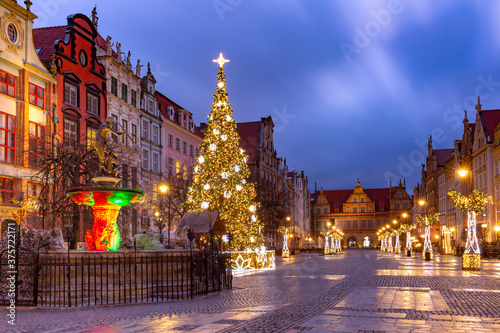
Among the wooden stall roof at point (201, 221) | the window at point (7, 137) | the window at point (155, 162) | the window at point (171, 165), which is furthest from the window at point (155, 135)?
the wooden stall roof at point (201, 221)

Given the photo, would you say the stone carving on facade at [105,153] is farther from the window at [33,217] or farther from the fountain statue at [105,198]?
the window at [33,217]

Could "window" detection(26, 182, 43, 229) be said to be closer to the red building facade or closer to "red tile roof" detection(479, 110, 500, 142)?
the red building facade

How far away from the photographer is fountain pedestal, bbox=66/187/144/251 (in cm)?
1705

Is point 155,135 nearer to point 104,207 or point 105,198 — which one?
point 104,207

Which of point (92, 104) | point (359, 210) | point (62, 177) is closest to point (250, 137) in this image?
point (92, 104)

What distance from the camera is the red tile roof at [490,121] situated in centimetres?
5880

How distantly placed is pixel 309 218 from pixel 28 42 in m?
110

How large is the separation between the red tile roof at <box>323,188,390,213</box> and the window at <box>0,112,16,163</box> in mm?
116975

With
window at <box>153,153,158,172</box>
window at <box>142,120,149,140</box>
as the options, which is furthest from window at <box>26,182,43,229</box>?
window at <box>153,153,158,172</box>

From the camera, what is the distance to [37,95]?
36.1 m

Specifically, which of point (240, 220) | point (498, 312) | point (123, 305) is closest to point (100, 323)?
point (123, 305)

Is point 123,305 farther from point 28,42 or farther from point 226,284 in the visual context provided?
point 28,42

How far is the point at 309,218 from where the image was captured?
139 m

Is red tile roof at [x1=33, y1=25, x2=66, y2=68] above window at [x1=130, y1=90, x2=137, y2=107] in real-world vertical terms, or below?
above
